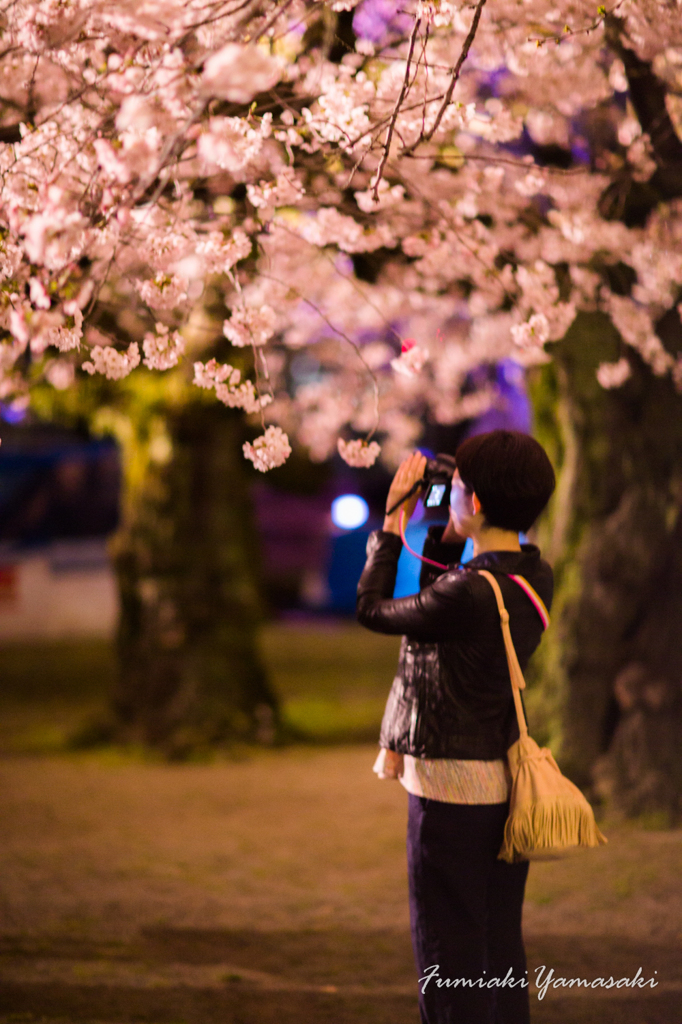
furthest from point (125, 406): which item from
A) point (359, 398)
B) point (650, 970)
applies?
point (650, 970)

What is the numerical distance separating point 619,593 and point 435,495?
3067mm

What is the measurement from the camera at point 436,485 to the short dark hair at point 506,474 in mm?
199

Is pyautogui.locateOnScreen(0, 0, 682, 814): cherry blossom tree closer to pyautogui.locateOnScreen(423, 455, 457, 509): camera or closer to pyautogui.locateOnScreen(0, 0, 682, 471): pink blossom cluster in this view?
pyautogui.locateOnScreen(0, 0, 682, 471): pink blossom cluster

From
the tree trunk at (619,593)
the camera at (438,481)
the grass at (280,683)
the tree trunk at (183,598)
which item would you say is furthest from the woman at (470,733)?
the grass at (280,683)

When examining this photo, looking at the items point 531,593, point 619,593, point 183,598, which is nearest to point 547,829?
point 531,593

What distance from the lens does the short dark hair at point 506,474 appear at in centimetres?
235

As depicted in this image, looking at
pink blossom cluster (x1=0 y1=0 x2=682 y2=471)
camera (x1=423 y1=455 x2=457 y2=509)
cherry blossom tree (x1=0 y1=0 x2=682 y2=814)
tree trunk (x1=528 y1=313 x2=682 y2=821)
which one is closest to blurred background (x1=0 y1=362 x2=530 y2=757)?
tree trunk (x1=528 y1=313 x2=682 y2=821)

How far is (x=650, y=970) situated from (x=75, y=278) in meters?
3.62

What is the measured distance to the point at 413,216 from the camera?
427 cm

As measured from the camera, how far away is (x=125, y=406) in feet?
24.3

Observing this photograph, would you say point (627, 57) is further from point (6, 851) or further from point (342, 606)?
point (342, 606)

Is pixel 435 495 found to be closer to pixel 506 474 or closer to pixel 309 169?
pixel 506 474

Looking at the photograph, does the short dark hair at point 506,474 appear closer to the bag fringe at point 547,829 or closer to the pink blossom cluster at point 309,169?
the bag fringe at point 547,829

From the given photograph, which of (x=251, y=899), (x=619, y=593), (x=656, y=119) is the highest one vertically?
(x=656, y=119)
